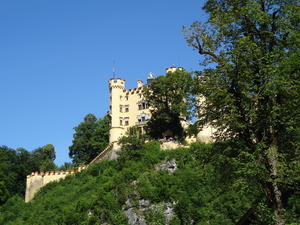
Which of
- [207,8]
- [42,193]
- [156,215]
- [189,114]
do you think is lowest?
[156,215]

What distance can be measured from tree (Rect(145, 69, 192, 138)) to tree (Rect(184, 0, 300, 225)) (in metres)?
31.6

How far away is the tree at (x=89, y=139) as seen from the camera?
6359 centimetres

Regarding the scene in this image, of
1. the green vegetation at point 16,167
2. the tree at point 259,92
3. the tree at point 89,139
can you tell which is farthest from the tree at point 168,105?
the tree at point 259,92

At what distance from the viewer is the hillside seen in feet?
115

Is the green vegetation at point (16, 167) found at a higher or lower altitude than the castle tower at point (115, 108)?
lower

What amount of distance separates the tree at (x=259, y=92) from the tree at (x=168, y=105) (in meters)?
31.6

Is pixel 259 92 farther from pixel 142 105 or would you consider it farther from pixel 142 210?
pixel 142 105

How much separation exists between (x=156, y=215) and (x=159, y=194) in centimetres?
229

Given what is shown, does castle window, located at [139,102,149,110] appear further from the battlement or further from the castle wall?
the battlement

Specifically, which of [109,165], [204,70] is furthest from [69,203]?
[204,70]

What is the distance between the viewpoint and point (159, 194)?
3772 cm

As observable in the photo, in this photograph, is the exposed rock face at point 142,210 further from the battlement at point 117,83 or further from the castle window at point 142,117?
the battlement at point 117,83

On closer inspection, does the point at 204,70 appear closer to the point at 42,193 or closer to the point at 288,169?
the point at 288,169

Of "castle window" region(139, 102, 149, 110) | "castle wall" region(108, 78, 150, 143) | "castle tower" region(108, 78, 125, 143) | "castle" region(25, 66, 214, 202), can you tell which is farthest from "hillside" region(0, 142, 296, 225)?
"castle window" region(139, 102, 149, 110)
